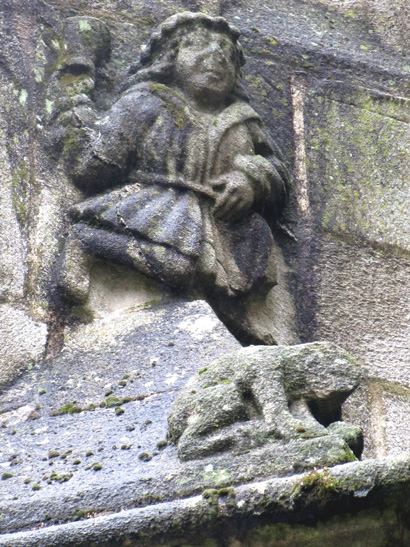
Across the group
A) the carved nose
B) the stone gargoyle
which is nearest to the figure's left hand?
the carved nose

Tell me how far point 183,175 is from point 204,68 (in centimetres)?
43

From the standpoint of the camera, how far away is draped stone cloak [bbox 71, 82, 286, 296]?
12.9 feet

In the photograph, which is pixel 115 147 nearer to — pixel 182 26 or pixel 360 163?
pixel 182 26

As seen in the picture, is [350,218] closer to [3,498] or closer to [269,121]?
[269,121]

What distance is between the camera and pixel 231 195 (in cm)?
413

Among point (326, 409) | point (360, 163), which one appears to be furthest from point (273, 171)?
point (326, 409)

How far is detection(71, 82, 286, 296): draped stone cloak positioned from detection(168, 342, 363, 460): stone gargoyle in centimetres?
86

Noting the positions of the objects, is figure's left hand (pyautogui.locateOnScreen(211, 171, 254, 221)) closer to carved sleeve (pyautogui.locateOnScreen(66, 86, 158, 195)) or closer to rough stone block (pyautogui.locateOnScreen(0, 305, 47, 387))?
carved sleeve (pyautogui.locateOnScreen(66, 86, 158, 195))

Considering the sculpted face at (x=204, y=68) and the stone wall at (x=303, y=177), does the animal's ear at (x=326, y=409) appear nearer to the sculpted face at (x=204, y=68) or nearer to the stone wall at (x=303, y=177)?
the stone wall at (x=303, y=177)

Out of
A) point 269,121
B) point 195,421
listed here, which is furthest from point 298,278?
point 195,421

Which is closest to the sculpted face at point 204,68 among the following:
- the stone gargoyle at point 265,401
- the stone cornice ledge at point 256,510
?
the stone gargoyle at point 265,401

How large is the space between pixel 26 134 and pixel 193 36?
675 millimetres

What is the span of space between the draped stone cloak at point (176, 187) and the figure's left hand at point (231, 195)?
0.06 feet

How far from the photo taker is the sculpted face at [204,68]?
169 inches
